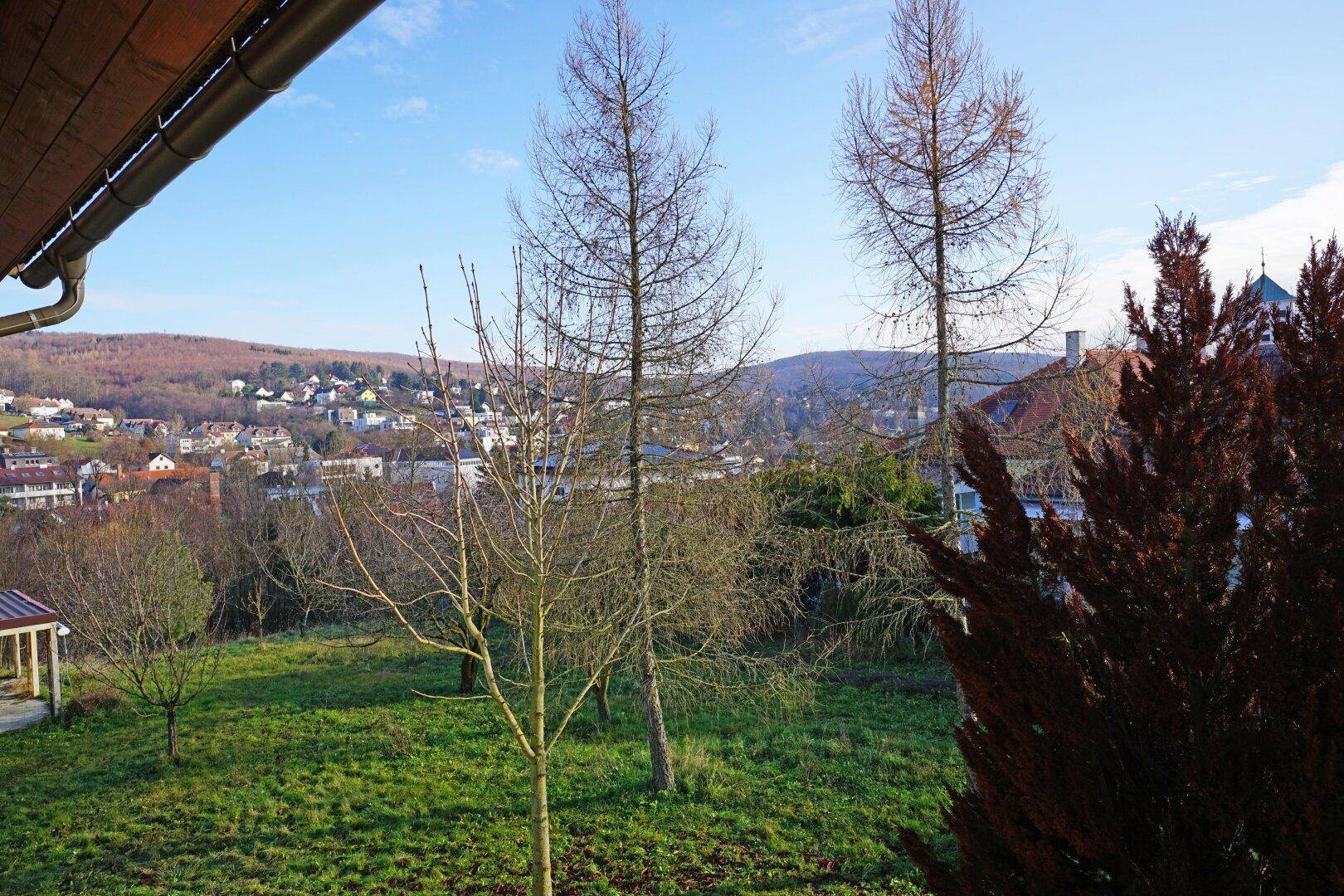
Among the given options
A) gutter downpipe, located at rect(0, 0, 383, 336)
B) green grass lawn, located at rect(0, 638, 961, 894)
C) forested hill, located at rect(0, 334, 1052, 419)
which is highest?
forested hill, located at rect(0, 334, 1052, 419)

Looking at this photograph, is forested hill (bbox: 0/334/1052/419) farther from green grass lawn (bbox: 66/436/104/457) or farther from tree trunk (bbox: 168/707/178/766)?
tree trunk (bbox: 168/707/178/766)

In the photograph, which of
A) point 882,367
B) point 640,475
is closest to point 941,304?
point 882,367

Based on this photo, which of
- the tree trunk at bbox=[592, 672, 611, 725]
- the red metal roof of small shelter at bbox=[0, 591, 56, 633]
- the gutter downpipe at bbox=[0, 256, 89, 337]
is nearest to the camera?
the gutter downpipe at bbox=[0, 256, 89, 337]

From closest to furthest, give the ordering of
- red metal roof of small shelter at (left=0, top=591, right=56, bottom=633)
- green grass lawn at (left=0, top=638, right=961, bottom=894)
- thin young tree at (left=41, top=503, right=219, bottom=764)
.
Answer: green grass lawn at (left=0, top=638, right=961, bottom=894) < thin young tree at (left=41, top=503, right=219, bottom=764) < red metal roof of small shelter at (left=0, top=591, right=56, bottom=633)

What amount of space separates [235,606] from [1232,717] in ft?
83.6

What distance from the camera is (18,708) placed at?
12320mm

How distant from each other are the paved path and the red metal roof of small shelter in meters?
1.45

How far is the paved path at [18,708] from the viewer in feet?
38.5

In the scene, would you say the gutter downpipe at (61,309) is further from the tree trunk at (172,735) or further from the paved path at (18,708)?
the paved path at (18,708)

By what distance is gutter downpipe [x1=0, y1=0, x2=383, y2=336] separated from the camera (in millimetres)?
1477

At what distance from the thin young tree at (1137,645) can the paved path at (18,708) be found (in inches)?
581

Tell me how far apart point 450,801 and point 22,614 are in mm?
9393

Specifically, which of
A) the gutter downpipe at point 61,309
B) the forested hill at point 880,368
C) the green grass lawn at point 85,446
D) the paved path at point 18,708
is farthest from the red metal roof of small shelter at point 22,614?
the green grass lawn at point 85,446

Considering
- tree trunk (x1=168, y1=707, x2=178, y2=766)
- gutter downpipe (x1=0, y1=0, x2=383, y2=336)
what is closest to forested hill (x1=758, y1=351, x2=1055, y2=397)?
gutter downpipe (x1=0, y1=0, x2=383, y2=336)
